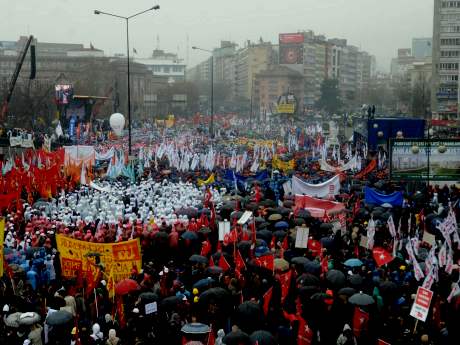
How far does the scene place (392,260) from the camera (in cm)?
1333

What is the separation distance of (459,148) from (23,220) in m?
13.1

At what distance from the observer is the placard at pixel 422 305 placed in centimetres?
976

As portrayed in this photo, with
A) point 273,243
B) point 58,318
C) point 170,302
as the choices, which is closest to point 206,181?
point 273,243

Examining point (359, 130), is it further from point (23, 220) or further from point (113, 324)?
point (113, 324)

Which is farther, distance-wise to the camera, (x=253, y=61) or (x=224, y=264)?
(x=253, y=61)

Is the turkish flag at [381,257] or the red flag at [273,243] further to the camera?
the red flag at [273,243]

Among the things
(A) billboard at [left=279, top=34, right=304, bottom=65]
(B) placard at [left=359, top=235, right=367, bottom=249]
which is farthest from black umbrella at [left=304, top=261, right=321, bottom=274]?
(A) billboard at [left=279, top=34, right=304, bottom=65]

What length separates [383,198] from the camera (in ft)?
61.8

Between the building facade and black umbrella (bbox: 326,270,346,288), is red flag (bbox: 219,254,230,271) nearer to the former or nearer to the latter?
black umbrella (bbox: 326,270,346,288)

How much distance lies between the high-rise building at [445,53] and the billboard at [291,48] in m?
61.8

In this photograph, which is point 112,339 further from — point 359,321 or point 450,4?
point 450,4

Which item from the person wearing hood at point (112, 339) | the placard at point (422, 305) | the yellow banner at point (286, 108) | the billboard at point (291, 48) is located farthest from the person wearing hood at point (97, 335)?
the billboard at point (291, 48)

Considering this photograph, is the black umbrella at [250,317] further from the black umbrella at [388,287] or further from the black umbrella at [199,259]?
the black umbrella at [199,259]

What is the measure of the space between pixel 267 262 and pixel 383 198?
7.05 meters
